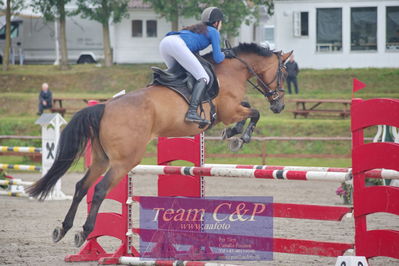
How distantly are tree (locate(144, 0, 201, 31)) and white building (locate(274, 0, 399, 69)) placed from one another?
3.77 meters

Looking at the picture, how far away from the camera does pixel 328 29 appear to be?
92.6 ft

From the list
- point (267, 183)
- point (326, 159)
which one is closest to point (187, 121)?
point (267, 183)

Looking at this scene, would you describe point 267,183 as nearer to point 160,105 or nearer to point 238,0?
point 160,105

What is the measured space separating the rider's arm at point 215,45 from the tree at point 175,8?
20.2 metres

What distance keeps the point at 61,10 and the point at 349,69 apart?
11.2 m

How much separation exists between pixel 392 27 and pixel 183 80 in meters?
22.7

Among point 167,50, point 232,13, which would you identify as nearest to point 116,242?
point 167,50

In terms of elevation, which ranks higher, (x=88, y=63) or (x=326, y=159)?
(x=88, y=63)

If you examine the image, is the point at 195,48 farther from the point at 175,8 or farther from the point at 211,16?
the point at 175,8

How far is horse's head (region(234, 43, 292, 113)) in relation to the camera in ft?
23.7

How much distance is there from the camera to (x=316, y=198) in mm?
12219

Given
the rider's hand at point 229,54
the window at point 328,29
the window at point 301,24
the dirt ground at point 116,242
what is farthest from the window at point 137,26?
the rider's hand at point 229,54

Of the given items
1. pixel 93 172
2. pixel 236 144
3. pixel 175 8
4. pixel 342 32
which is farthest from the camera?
pixel 342 32

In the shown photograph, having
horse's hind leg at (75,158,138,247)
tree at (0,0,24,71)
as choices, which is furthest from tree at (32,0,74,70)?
horse's hind leg at (75,158,138,247)
